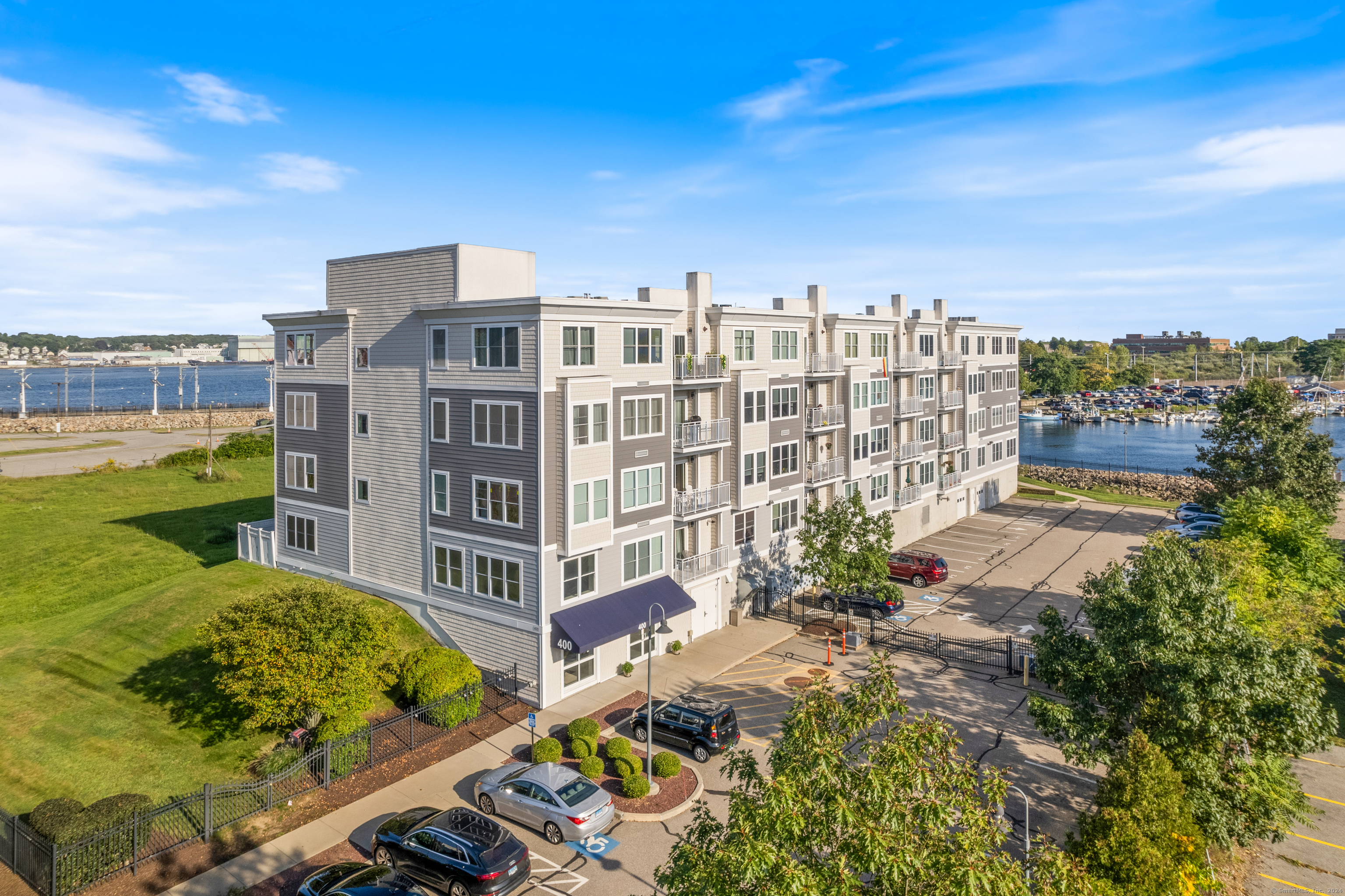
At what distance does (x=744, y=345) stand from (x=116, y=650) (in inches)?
1264

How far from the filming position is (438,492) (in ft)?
110

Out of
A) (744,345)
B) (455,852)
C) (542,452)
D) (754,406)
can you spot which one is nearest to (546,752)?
(455,852)

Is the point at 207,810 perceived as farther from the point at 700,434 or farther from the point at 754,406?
the point at 754,406

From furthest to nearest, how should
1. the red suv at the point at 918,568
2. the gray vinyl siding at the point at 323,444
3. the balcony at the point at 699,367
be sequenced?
the red suv at the point at 918,568 → the gray vinyl siding at the point at 323,444 → the balcony at the point at 699,367

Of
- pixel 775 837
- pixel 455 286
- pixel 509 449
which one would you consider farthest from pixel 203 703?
pixel 775 837

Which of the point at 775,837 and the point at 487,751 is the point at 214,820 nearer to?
the point at 487,751

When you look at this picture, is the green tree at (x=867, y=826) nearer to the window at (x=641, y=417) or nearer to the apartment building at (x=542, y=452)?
the apartment building at (x=542, y=452)

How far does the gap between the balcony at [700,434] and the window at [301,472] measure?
18506mm

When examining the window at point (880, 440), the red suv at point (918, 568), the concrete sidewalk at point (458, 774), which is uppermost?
the window at point (880, 440)

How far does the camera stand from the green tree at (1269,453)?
4797cm

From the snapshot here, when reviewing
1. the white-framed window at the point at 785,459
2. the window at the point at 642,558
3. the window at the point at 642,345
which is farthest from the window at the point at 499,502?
the white-framed window at the point at 785,459

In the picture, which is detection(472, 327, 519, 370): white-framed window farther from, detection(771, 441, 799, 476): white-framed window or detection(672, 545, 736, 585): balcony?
detection(771, 441, 799, 476): white-framed window

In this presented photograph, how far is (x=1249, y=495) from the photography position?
39.7 meters

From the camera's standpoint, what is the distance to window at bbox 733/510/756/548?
40062 mm
